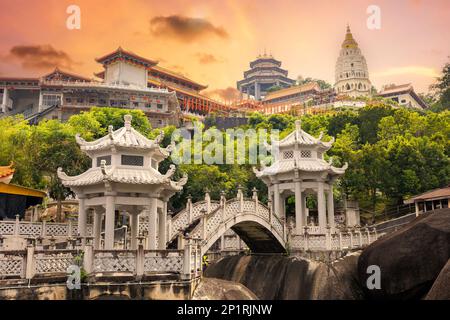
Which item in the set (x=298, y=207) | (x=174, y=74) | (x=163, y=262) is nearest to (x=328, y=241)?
(x=298, y=207)

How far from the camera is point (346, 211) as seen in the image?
127ft

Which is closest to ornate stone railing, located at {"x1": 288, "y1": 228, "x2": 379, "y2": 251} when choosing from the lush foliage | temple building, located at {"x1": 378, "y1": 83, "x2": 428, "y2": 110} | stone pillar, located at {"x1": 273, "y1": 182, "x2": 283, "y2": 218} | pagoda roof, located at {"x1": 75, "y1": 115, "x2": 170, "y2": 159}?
stone pillar, located at {"x1": 273, "y1": 182, "x2": 283, "y2": 218}

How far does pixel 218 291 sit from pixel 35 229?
11.9 m

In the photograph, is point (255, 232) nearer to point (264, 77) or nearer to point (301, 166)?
point (301, 166)

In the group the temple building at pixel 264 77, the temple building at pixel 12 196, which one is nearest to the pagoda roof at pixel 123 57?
the temple building at pixel 12 196

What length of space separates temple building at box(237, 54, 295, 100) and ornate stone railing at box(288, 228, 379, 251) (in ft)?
349

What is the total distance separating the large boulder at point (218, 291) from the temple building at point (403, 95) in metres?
93.1

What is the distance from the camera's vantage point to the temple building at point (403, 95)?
328 ft

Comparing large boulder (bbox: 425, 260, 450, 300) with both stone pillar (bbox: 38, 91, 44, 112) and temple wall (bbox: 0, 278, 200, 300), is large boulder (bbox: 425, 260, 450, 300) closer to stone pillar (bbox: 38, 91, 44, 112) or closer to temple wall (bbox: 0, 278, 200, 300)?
temple wall (bbox: 0, 278, 200, 300)

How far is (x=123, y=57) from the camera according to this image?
70.6 metres

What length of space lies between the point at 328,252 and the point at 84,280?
15103 millimetres

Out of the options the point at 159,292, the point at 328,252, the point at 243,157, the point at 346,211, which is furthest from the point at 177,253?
the point at 243,157
